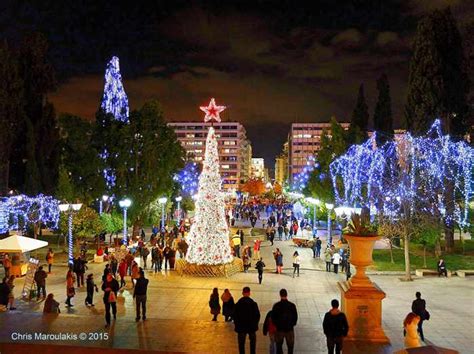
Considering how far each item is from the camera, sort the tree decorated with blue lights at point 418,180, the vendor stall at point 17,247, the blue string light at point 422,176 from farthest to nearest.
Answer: the blue string light at point 422,176
the tree decorated with blue lights at point 418,180
the vendor stall at point 17,247

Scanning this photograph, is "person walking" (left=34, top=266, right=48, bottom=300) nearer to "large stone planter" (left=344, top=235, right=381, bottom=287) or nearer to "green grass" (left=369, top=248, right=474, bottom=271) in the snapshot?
"large stone planter" (left=344, top=235, right=381, bottom=287)

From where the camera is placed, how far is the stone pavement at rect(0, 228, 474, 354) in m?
11.7

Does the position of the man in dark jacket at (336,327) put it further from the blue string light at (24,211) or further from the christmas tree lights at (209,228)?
the blue string light at (24,211)

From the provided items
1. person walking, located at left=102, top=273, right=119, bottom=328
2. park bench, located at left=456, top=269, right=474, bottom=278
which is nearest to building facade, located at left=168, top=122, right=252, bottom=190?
park bench, located at left=456, top=269, right=474, bottom=278

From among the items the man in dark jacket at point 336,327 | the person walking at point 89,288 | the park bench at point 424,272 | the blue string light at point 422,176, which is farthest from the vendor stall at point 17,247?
the park bench at point 424,272

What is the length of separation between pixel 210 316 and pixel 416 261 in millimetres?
17157

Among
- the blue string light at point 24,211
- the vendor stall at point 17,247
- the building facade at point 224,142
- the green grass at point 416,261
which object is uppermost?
the building facade at point 224,142

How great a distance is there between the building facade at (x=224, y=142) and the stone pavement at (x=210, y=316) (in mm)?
136069

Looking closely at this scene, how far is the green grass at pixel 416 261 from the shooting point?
25.9 meters

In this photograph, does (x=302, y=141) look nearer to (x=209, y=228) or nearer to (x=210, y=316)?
(x=209, y=228)

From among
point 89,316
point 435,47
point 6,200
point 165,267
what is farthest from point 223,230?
point 435,47

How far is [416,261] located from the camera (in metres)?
28.4

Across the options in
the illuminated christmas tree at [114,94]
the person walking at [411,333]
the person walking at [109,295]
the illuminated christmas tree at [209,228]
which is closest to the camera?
the person walking at [411,333]

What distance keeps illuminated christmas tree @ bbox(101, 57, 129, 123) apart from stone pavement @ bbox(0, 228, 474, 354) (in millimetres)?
15848
